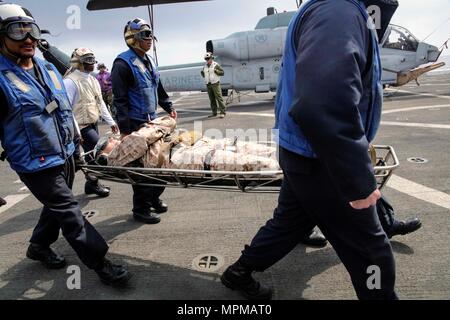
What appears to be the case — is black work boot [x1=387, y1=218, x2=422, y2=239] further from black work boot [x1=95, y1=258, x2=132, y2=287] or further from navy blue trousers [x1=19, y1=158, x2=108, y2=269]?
navy blue trousers [x1=19, y1=158, x2=108, y2=269]

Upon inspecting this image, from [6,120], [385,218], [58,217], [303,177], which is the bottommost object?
[385,218]

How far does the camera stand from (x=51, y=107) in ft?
7.86

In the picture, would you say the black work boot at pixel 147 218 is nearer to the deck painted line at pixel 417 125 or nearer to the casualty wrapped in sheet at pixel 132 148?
the casualty wrapped in sheet at pixel 132 148

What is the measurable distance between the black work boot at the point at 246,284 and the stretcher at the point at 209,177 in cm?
60

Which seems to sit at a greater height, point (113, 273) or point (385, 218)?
point (385, 218)

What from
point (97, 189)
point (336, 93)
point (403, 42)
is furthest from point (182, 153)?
point (403, 42)

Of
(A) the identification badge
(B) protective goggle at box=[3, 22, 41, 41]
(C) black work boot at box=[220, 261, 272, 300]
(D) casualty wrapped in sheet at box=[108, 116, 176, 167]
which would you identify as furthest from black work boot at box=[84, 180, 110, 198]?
(C) black work boot at box=[220, 261, 272, 300]

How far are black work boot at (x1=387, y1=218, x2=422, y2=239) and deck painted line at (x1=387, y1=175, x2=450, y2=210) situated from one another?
95 cm

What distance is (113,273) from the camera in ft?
8.39

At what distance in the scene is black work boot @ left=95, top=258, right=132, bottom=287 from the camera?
2543mm

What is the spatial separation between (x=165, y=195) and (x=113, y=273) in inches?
80.8

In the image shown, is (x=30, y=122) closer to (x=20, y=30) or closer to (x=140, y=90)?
(x=20, y=30)
